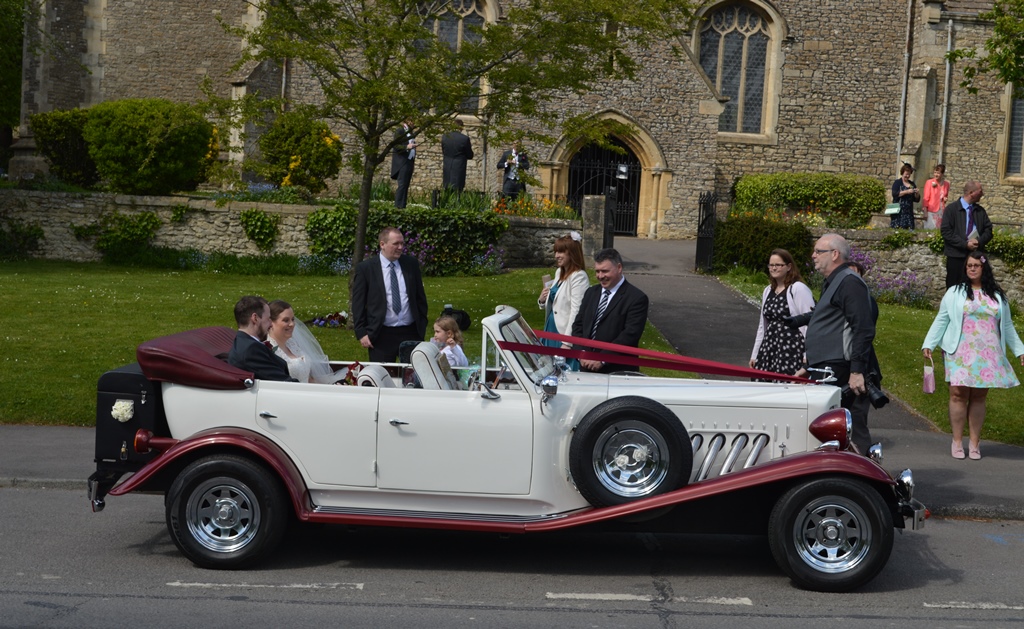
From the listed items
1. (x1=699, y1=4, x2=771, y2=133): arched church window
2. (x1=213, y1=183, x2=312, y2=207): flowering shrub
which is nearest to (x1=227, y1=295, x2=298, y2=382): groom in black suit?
(x1=213, y1=183, x2=312, y2=207): flowering shrub

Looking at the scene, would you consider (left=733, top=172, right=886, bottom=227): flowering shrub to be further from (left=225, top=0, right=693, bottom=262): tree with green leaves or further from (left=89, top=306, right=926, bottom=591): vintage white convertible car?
(left=89, top=306, right=926, bottom=591): vintage white convertible car

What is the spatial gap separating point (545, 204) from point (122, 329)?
1040 cm

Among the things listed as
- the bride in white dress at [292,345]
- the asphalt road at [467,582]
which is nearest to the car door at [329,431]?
the asphalt road at [467,582]

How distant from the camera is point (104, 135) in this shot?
20.3 metres

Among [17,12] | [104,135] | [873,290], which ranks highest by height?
[17,12]

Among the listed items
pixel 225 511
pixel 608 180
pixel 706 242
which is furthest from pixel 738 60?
pixel 225 511

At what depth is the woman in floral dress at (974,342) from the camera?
9.62m

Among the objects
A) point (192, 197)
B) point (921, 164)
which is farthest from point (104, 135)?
point (921, 164)

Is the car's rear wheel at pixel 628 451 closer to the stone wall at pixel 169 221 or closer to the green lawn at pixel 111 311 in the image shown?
the green lawn at pixel 111 311

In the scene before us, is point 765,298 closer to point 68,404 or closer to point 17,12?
point 68,404

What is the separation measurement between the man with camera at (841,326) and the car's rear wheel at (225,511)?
3.72 m

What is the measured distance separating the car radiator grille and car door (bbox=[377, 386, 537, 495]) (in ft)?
3.25

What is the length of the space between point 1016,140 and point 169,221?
22.9 metres

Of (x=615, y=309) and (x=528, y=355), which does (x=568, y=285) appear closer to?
(x=615, y=309)
